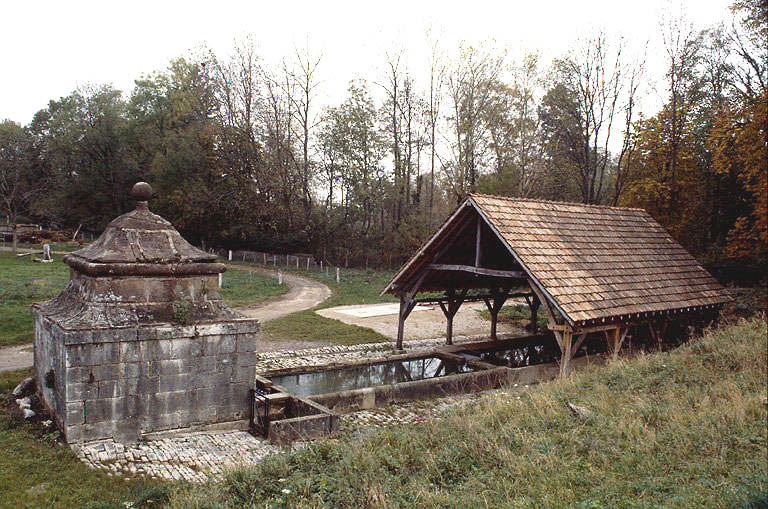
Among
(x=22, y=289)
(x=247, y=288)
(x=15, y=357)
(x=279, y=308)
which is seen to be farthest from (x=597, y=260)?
(x=22, y=289)

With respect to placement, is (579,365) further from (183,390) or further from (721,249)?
(721,249)

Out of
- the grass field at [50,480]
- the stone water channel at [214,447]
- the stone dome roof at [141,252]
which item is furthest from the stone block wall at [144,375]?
the stone dome roof at [141,252]

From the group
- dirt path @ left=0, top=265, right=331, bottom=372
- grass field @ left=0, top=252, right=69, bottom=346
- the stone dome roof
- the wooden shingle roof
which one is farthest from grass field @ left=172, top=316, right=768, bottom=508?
grass field @ left=0, top=252, right=69, bottom=346

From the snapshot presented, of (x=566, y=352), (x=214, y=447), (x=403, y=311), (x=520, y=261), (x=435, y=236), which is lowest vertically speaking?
(x=214, y=447)

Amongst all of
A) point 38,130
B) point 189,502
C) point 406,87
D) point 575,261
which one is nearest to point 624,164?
point 406,87

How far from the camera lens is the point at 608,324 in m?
11.1

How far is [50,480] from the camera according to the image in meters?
5.80

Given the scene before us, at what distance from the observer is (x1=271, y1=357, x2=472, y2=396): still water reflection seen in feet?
37.2

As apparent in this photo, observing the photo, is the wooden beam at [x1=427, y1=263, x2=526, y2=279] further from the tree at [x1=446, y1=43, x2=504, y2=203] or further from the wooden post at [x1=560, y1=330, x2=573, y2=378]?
the tree at [x1=446, y1=43, x2=504, y2=203]

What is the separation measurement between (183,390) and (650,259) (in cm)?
1182

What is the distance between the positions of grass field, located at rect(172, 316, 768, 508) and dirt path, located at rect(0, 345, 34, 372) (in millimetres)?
8094

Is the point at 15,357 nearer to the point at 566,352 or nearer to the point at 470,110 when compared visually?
the point at 566,352

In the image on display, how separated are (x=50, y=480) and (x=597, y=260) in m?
11.2

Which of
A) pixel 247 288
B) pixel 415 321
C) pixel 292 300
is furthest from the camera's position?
pixel 247 288
